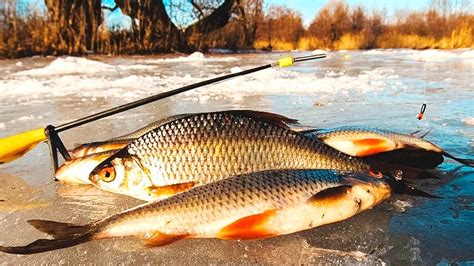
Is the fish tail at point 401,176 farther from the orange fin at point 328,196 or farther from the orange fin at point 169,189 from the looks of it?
the orange fin at point 169,189

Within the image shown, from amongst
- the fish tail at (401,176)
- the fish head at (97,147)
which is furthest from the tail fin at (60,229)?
the fish tail at (401,176)

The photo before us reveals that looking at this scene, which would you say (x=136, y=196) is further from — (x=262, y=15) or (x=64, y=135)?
(x=262, y=15)

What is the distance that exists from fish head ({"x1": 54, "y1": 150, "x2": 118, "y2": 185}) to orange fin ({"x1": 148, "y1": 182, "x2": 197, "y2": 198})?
50 centimetres

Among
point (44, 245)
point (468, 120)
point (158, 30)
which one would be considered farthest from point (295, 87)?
point (158, 30)

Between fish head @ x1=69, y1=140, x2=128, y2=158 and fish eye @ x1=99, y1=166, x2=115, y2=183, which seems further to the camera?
fish head @ x1=69, y1=140, x2=128, y2=158

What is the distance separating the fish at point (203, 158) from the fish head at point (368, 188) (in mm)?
221

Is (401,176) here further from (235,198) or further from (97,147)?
(97,147)

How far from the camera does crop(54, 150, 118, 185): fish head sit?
2258mm

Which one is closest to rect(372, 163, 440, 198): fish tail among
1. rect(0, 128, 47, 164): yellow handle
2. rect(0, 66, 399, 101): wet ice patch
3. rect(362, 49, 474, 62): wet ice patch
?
rect(0, 128, 47, 164): yellow handle

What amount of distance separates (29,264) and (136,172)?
2.02ft

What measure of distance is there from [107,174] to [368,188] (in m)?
1.25

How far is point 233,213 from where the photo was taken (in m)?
1.52

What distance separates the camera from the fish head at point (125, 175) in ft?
6.34

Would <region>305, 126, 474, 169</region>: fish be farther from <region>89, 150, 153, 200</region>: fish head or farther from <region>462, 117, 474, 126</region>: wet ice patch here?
<region>462, 117, 474, 126</region>: wet ice patch
